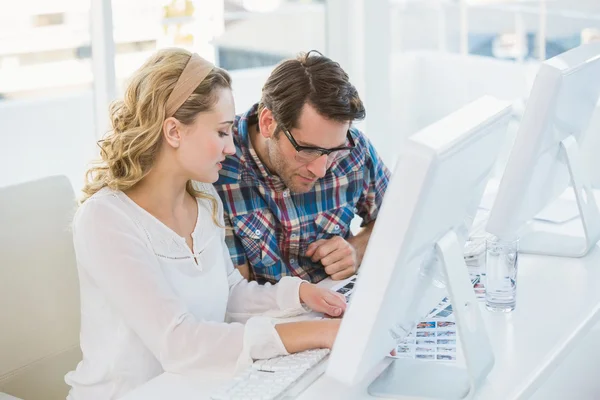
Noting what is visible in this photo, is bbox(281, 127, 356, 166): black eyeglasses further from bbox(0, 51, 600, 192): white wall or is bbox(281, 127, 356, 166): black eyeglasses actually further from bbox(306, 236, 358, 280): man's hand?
bbox(0, 51, 600, 192): white wall

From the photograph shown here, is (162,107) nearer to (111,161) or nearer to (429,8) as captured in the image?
(111,161)

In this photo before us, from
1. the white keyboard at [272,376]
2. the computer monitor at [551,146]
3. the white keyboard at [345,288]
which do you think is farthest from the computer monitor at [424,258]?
the white keyboard at [345,288]

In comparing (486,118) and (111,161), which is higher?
(486,118)

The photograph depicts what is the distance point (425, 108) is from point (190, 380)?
5.43 meters

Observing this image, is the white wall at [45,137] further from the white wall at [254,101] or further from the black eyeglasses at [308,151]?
the black eyeglasses at [308,151]

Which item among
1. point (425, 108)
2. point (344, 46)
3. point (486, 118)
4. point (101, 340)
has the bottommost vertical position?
point (425, 108)

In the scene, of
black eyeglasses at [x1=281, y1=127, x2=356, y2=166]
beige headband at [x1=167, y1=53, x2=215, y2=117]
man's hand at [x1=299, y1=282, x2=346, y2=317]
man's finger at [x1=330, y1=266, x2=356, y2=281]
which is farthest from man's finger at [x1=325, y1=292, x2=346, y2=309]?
beige headband at [x1=167, y1=53, x2=215, y2=117]

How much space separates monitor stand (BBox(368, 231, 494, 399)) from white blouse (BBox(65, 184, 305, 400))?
0.21 m

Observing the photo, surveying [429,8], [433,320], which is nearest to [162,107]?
[433,320]

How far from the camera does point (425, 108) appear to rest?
6.54 metres

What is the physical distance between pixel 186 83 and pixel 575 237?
1.00 m

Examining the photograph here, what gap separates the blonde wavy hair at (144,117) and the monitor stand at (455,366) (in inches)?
24.0

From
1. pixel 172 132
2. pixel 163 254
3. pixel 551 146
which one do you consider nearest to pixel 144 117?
pixel 172 132

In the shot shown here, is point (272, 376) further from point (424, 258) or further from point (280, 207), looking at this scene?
point (280, 207)
